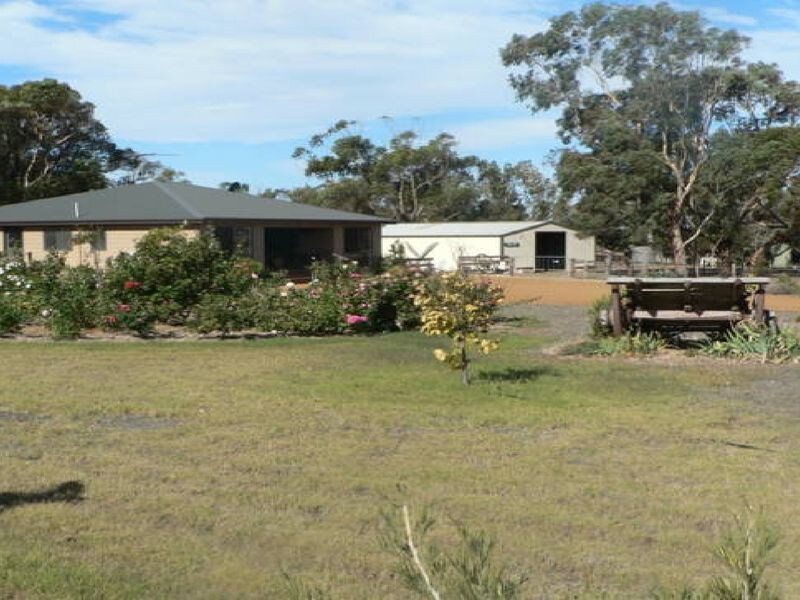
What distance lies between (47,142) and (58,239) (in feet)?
79.8

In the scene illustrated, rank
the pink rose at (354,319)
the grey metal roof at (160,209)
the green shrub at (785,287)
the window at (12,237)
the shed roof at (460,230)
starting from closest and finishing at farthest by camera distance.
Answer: the pink rose at (354,319) < the green shrub at (785,287) < the grey metal roof at (160,209) < the window at (12,237) < the shed roof at (460,230)

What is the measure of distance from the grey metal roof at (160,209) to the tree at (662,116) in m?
12.4

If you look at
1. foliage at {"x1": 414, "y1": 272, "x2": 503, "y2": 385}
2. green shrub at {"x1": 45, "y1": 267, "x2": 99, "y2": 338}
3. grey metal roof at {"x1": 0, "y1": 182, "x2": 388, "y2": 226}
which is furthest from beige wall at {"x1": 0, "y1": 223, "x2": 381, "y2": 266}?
foliage at {"x1": 414, "y1": 272, "x2": 503, "y2": 385}

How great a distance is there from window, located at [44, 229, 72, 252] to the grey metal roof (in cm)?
44

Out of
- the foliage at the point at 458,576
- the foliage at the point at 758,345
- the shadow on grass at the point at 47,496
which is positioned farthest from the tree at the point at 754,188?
the foliage at the point at 458,576

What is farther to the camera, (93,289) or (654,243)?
(654,243)

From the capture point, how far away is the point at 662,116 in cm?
4484

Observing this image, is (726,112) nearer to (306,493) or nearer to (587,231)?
(587,231)

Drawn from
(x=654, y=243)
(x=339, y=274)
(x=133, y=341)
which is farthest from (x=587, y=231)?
(x=133, y=341)

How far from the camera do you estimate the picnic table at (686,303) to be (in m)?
12.0

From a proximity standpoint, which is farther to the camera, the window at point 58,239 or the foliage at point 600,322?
the window at point 58,239

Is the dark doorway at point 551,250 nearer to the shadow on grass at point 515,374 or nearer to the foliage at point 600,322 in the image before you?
the foliage at point 600,322

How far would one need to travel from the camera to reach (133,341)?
14.0 metres

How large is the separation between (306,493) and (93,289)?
427 inches
